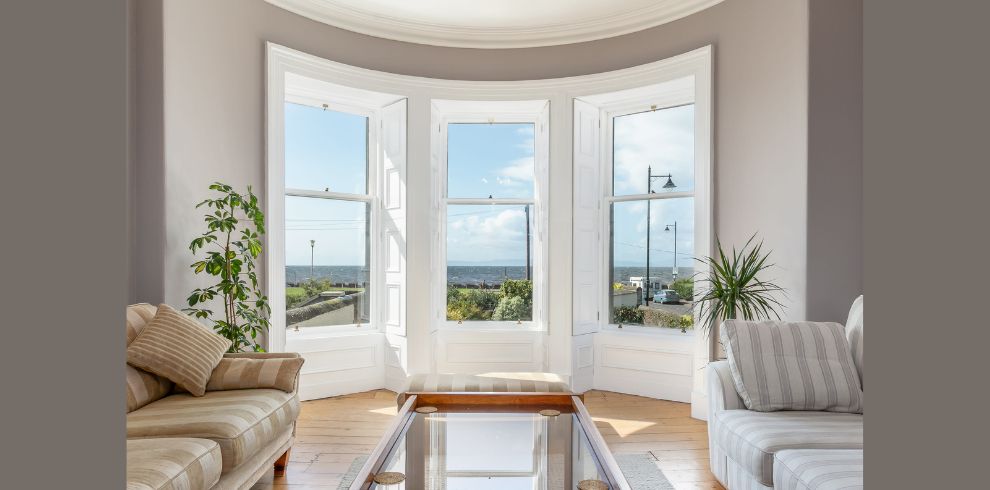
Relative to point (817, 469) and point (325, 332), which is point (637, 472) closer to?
point (817, 469)

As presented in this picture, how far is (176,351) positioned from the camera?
2.81m

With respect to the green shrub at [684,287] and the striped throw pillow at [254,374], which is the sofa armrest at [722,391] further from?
the striped throw pillow at [254,374]

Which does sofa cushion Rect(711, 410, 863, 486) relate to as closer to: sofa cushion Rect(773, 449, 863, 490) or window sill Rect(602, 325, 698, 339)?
sofa cushion Rect(773, 449, 863, 490)

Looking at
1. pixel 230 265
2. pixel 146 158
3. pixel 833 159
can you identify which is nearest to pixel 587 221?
pixel 833 159

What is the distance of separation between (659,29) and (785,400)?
10.4ft

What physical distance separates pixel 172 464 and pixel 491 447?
1195 millimetres

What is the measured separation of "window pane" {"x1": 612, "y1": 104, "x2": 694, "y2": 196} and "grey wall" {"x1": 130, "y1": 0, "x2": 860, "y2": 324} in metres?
0.57

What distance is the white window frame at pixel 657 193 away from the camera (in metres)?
4.43

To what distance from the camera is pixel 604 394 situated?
16.5 feet

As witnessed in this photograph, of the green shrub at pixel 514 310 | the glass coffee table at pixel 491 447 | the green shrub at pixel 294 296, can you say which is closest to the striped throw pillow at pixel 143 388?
the glass coffee table at pixel 491 447

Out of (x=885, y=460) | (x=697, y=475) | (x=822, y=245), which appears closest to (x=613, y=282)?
(x=822, y=245)

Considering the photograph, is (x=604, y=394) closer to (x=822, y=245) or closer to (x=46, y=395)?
(x=822, y=245)

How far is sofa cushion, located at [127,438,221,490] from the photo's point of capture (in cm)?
185

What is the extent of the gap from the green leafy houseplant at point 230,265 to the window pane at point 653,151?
10.2 ft
